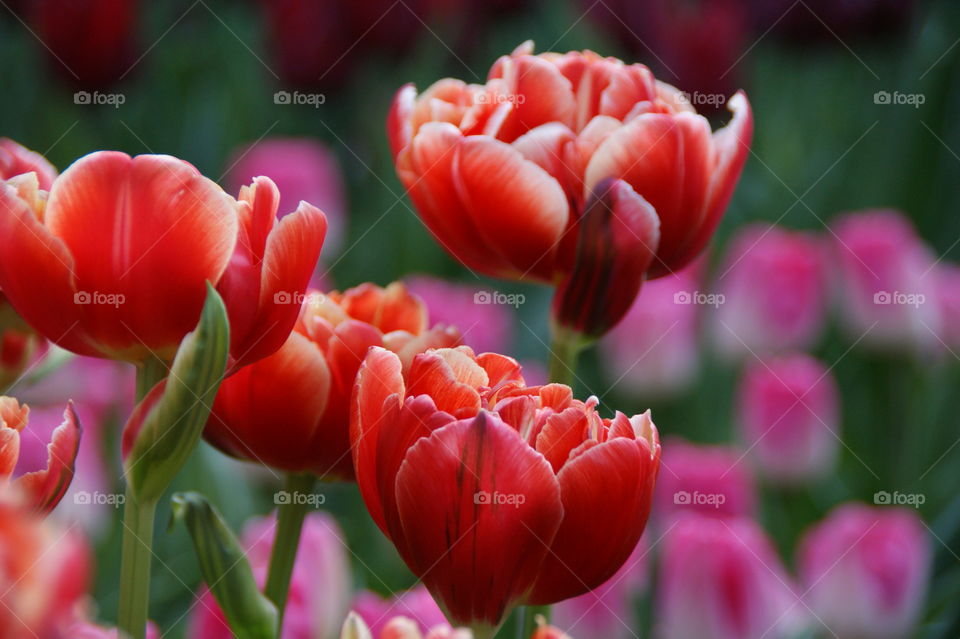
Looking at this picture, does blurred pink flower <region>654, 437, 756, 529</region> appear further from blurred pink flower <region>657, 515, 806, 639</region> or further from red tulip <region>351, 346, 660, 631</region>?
red tulip <region>351, 346, 660, 631</region>

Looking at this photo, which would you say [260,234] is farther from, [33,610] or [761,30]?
[761,30]

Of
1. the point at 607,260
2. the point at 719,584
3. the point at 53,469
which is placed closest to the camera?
the point at 53,469

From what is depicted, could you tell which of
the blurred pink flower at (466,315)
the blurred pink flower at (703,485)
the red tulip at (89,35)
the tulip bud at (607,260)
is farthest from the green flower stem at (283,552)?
the red tulip at (89,35)

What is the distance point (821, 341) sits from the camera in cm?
108

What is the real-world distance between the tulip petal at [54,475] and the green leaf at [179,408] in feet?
0.05

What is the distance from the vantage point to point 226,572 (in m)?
0.28

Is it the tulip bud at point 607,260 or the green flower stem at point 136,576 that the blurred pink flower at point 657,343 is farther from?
the green flower stem at point 136,576

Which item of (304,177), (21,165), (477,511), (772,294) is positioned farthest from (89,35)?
(477,511)

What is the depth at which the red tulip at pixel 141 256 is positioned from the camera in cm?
28

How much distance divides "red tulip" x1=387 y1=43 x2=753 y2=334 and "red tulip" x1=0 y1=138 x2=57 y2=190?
0.10m

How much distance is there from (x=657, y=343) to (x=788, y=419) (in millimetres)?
122

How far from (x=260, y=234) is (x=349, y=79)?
112cm

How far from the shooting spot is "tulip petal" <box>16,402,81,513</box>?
0.85 ft

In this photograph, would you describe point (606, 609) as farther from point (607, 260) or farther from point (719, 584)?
point (607, 260)
